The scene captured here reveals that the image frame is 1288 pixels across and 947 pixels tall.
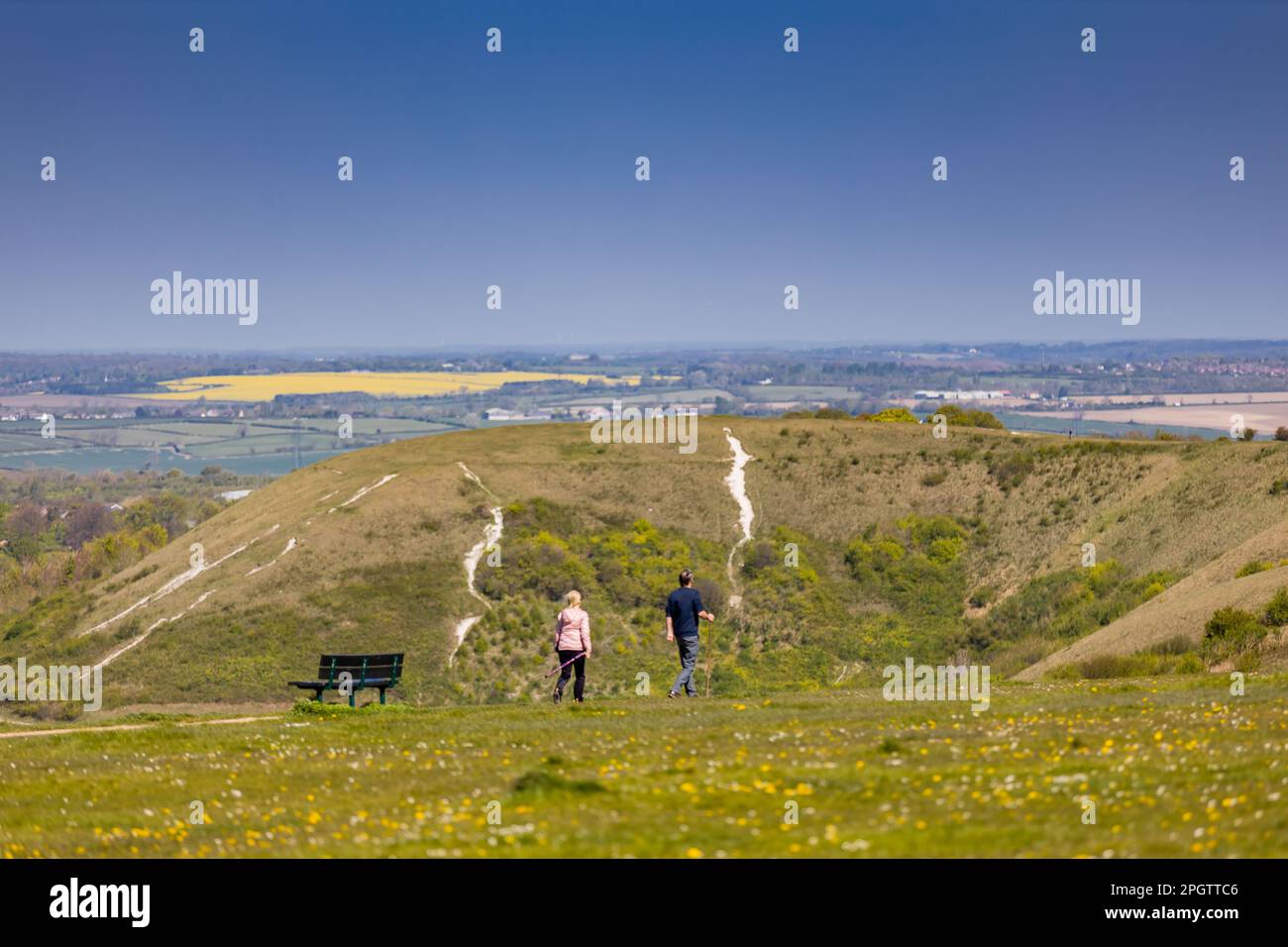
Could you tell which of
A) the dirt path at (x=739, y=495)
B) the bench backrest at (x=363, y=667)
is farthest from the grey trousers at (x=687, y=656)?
the dirt path at (x=739, y=495)

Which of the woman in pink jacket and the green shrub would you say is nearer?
the woman in pink jacket

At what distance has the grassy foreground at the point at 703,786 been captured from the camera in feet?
32.2

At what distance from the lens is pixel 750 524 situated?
221ft

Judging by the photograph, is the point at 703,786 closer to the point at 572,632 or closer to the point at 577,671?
the point at 572,632

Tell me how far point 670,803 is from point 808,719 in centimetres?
742

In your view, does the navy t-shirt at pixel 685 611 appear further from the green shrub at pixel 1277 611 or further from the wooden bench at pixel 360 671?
the green shrub at pixel 1277 611

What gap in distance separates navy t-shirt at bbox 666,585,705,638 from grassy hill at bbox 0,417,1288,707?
2243 cm

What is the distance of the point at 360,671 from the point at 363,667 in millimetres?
158

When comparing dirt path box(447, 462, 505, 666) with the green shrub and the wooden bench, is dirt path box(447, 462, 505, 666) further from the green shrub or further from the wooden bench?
the green shrub

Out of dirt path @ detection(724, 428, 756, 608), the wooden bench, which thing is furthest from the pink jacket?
dirt path @ detection(724, 428, 756, 608)

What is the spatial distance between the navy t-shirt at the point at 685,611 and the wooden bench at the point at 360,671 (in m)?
10.4

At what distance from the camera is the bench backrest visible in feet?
102
